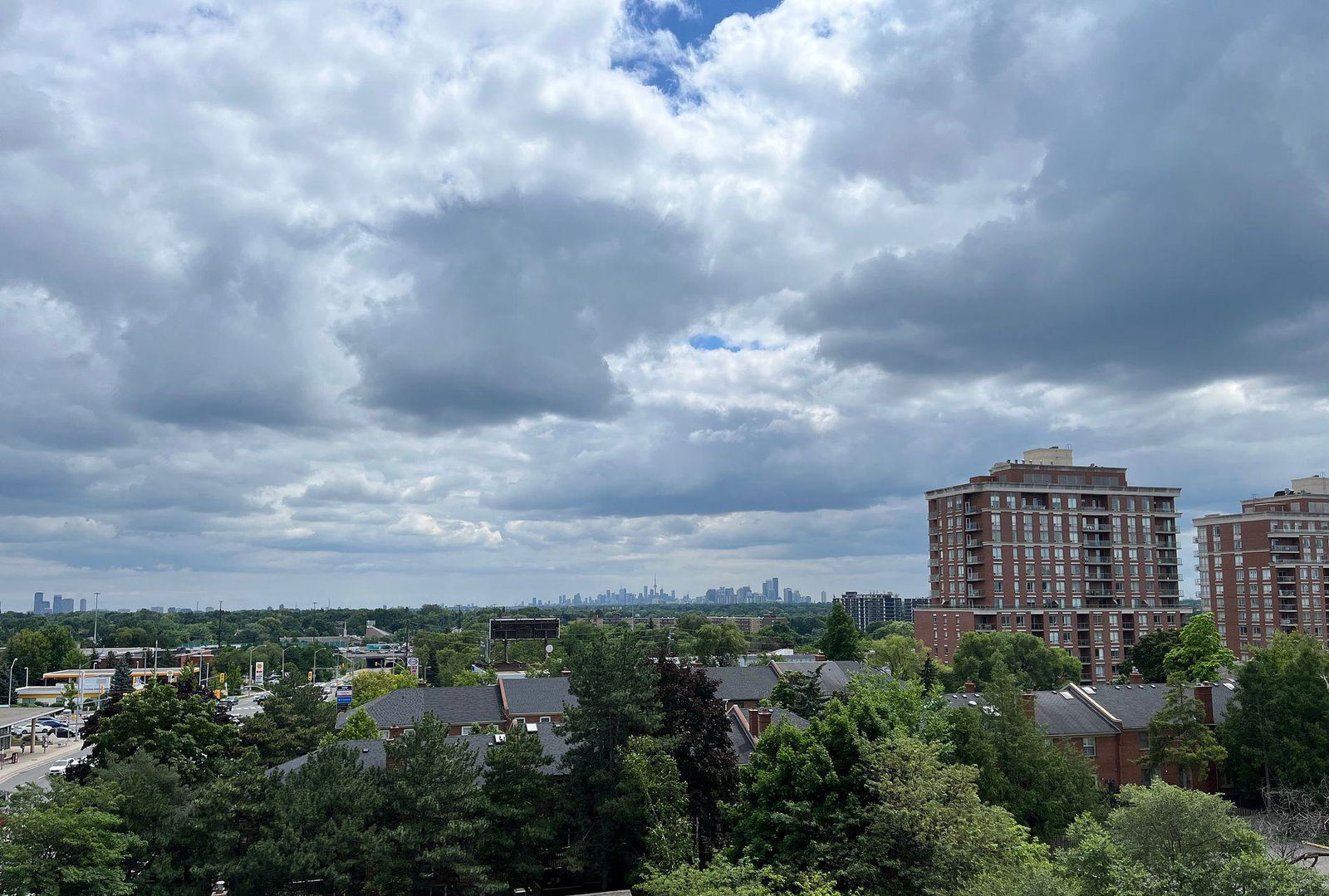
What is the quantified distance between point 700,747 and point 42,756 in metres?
82.9

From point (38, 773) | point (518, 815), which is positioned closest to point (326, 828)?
point (518, 815)

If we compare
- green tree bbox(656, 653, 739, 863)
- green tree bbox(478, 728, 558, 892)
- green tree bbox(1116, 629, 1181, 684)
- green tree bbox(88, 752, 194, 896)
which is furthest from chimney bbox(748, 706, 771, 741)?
green tree bbox(1116, 629, 1181, 684)

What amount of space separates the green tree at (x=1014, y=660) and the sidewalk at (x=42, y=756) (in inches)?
3689

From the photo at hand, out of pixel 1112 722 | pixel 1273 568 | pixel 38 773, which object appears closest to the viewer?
pixel 1112 722

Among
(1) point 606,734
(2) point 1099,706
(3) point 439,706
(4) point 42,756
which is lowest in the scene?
(4) point 42,756

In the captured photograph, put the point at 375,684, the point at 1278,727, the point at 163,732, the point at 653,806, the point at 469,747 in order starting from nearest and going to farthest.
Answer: the point at 653,806 < the point at 163,732 < the point at 469,747 < the point at 1278,727 < the point at 375,684

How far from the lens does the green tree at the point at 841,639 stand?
119938mm

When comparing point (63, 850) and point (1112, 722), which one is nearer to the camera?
point (63, 850)

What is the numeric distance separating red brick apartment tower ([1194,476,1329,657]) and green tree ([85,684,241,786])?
13830cm

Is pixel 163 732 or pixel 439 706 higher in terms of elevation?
pixel 163 732

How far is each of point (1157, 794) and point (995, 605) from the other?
104501mm

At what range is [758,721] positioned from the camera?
6088cm

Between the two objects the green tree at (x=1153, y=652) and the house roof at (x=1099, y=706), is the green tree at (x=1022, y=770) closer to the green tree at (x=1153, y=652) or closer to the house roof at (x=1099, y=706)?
the house roof at (x=1099, y=706)

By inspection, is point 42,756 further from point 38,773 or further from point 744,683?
point 744,683
